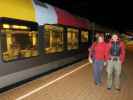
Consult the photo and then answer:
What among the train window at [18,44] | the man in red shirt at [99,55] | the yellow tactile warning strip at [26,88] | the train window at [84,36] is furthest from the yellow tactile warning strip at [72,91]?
the train window at [84,36]

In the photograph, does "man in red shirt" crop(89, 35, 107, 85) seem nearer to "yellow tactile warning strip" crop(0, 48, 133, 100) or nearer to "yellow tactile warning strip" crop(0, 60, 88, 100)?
"yellow tactile warning strip" crop(0, 48, 133, 100)

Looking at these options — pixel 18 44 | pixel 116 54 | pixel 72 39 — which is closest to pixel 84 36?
pixel 72 39

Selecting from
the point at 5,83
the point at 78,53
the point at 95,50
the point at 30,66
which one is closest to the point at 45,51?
the point at 30,66

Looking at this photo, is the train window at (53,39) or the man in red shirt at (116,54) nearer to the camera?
the man in red shirt at (116,54)

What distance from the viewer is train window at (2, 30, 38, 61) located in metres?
9.08

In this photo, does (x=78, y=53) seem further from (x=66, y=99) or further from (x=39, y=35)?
(x=66, y=99)

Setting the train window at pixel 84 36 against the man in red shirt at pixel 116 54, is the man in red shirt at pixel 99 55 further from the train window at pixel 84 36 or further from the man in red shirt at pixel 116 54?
the train window at pixel 84 36

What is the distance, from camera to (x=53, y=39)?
1362 cm

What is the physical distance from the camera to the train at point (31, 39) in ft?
29.8

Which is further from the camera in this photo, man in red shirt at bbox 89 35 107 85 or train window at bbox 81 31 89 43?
train window at bbox 81 31 89 43

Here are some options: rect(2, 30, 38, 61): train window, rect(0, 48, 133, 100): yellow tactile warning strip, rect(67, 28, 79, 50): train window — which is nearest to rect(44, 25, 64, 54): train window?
rect(67, 28, 79, 50): train window

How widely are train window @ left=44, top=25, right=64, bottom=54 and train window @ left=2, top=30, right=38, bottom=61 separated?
1.32m

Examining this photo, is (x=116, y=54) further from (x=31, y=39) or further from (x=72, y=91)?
(x=31, y=39)

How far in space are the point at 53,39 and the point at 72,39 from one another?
3637 millimetres
